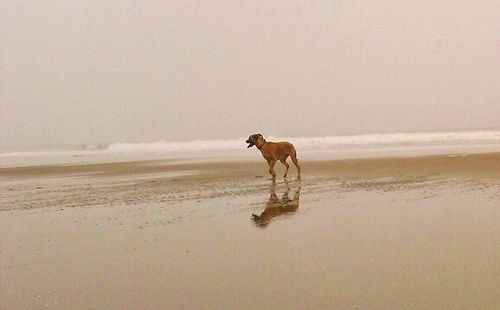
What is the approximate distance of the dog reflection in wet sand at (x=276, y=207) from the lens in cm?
687

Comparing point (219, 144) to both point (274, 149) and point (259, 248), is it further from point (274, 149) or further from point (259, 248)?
point (259, 248)

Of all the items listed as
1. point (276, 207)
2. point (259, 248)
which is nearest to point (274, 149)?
point (276, 207)

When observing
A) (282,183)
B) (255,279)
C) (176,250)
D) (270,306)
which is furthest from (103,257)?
(282,183)

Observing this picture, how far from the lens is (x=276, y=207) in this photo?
7969 millimetres

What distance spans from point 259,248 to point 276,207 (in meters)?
2.75

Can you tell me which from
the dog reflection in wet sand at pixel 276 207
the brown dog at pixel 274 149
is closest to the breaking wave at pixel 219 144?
the brown dog at pixel 274 149

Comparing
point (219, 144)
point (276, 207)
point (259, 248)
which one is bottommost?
point (259, 248)

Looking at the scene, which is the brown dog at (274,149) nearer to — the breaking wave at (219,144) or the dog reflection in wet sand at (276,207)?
the dog reflection in wet sand at (276,207)

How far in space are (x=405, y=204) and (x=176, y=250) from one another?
3.98 metres

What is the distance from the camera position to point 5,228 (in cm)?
709

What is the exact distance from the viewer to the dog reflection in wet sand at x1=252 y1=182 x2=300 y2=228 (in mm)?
6874

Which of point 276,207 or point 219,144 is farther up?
point 219,144

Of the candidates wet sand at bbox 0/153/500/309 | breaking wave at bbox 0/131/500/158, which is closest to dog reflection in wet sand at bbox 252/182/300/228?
wet sand at bbox 0/153/500/309

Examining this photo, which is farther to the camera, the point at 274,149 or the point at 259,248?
the point at 274,149
